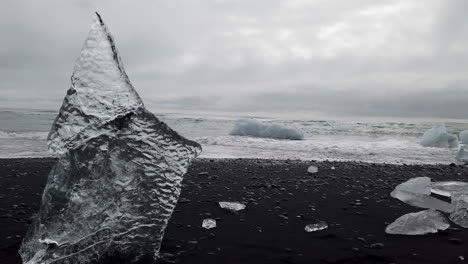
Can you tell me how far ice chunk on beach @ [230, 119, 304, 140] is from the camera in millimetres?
23875

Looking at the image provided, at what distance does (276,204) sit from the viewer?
16.1 ft

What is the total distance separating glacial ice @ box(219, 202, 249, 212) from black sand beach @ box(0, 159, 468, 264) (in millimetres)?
107

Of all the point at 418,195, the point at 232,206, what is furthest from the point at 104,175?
the point at 418,195

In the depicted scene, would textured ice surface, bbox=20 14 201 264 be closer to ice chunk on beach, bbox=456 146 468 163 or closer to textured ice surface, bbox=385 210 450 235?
textured ice surface, bbox=385 210 450 235

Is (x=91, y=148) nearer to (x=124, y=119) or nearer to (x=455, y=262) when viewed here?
(x=124, y=119)

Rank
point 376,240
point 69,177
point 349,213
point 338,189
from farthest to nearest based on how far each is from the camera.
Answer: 1. point 338,189
2. point 349,213
3. point 376,240
4. point 69,177

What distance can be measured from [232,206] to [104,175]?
2189mm

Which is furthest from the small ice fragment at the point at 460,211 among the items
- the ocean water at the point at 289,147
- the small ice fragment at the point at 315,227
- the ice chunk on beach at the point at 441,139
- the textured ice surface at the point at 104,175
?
the ice chunk on beach at the point at 441,139

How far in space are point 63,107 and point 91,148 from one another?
48cm

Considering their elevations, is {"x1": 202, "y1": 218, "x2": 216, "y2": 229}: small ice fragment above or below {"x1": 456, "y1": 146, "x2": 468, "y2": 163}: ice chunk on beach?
below

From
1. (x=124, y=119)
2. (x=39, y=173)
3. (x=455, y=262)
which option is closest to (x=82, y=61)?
(x=124, y=119)

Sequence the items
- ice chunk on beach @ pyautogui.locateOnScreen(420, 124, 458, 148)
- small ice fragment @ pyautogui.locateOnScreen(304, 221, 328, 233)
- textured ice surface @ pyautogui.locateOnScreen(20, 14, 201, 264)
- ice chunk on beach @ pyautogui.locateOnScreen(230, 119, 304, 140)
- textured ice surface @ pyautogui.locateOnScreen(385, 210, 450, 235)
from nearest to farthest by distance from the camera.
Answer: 1. textured ice surface @ pyautogui.locateOnScreen(20, 14, 201, 264)
2. textured ice surface @ pyautogui.locateOnScreen(385, 210, 450, 235)
3. small ice fragment @ pyautogui.locateOnScreen(304, 221, 328, 233)
4. ice chunk on beach @ pyautogui.locateOnScreen(420, 124, 458, 148)
5. ice chunk on beach @ pyautogui.locateOnScreen(230, 119, 304, 140)

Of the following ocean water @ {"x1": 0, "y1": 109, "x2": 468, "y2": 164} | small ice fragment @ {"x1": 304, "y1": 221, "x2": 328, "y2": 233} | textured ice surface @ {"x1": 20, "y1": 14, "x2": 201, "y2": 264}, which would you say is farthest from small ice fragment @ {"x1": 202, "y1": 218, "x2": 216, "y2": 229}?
ocean water @ {"x1": 0, "y1": 109, "x2": 468, "y2": 164}

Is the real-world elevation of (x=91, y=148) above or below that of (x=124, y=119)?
below
